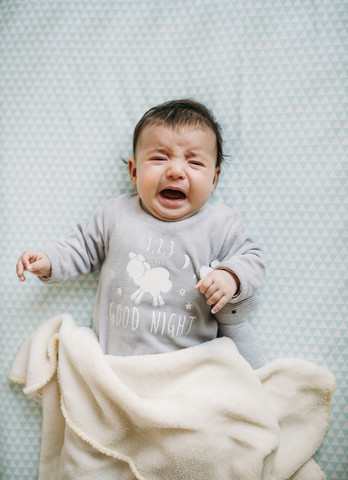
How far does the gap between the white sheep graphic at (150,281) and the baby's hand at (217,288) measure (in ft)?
0.35

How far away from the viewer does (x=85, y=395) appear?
1.01 metres

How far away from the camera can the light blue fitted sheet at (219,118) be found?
1.08 meters

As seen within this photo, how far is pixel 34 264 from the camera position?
1.00 meters

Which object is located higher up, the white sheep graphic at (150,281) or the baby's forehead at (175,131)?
the baby's forehead at (175,131)

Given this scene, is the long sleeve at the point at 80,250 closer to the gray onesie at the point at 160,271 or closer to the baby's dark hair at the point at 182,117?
Answer: the gray onesie at the point at 160,271

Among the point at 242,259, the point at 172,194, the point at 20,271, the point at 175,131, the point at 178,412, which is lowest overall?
the point at 178,412

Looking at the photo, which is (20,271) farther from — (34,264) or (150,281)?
(150,281)

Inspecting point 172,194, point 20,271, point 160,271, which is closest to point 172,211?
point 172,194

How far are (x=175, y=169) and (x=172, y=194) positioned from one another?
0.08 metres

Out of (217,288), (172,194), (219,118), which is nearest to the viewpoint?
(217,288)

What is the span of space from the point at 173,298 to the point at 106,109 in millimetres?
574

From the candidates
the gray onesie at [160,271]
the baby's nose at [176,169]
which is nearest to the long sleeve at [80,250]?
the gray onesie at [160,271]

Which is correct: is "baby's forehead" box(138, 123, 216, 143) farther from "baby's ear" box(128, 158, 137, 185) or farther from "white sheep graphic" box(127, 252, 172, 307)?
"white sheep graphic" box(127, 252, 172, 307)

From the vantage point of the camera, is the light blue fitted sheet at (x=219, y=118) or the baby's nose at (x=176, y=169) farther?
the light blue fitted sheet at (x=219, y=118)
